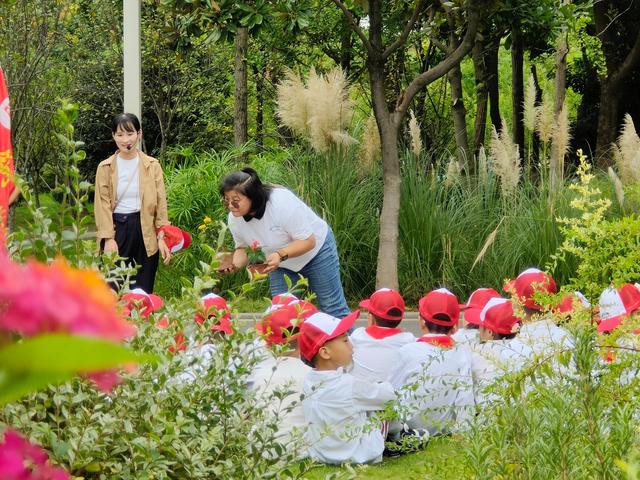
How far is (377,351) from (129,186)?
2.86m

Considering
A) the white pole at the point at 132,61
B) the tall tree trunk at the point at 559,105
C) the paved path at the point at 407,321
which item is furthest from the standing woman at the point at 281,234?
the tall tree trunk at the point at 559,105

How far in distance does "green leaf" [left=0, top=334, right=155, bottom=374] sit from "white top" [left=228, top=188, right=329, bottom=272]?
5.99 m

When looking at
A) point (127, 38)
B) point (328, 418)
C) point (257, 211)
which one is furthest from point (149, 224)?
point (328, 418)

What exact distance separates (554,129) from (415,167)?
4.82 ft

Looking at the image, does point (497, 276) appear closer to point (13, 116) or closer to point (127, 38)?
point (127, 38)

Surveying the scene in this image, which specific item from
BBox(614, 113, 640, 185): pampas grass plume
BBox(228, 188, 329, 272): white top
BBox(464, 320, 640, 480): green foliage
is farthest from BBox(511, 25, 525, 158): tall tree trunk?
BBox(464, 320, 640, 480): green foliage

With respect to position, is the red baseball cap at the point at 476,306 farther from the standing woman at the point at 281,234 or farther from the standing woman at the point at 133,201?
the standing woman at the point at 133,201

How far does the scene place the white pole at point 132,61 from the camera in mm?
9523

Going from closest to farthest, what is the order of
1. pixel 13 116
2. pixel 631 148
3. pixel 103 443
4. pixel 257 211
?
pixel 103 443
pixel 257 211
pixel 631 148
pixel 13 116

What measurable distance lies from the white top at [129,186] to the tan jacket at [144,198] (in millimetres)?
29

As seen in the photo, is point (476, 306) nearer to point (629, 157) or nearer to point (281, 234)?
point (281, 234)

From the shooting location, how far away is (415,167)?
35.7 ft

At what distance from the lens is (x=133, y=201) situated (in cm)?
780

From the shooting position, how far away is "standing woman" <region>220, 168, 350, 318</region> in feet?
21.1
